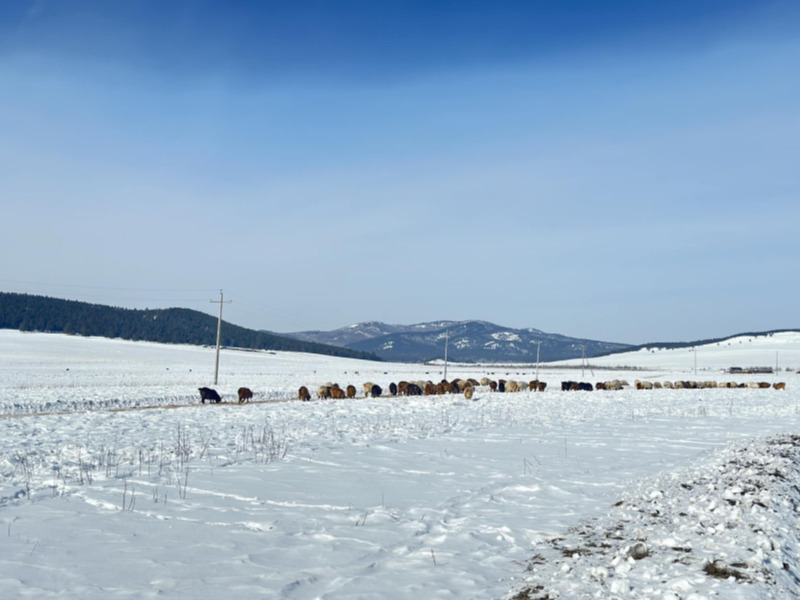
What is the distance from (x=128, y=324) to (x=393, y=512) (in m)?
166

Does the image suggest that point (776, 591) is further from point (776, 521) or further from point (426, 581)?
point (426, 581)

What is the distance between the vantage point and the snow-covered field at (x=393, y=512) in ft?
19.3

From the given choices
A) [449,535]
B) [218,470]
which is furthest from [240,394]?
[449,535]

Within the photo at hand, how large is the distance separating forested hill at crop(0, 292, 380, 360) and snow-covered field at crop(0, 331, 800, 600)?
13907cm

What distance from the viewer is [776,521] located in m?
7.79

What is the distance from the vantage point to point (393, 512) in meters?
8.57

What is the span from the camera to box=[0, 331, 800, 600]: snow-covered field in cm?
587

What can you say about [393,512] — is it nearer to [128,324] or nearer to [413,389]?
[413,389]

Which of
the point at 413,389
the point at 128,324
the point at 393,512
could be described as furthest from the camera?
the point at 128,324

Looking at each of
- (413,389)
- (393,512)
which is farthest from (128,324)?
(393,512)

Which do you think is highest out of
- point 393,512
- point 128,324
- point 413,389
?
point 128,324

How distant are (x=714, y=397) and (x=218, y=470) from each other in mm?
36720

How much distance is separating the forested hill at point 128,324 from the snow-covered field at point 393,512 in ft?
456

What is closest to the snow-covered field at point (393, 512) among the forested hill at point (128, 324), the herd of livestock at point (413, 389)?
the herd of livestock at point (413, 389)
